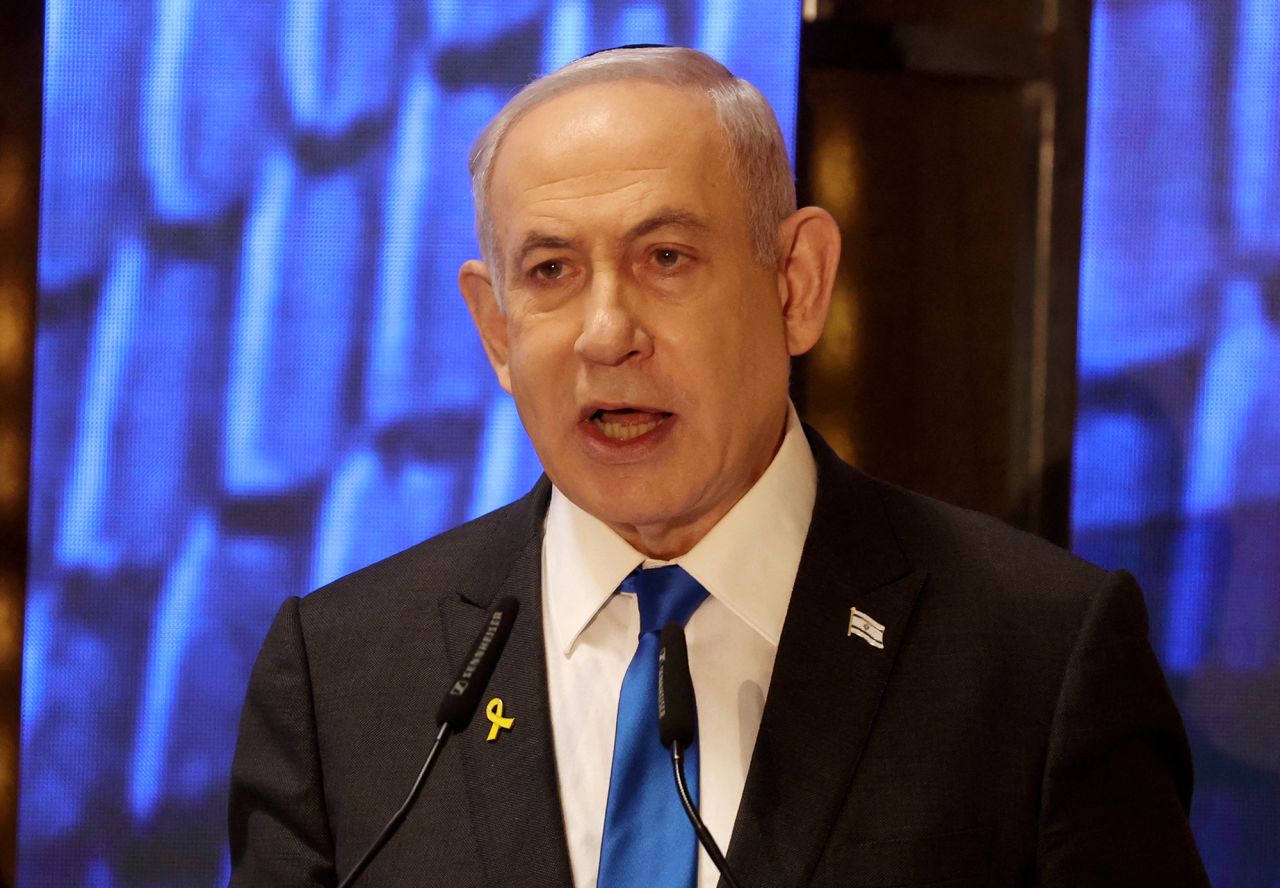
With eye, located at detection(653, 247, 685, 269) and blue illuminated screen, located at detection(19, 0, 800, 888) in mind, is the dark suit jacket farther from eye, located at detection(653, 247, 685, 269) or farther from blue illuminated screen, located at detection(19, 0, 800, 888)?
blue illuminated screen, located at detection(19, 0, 800, 888)

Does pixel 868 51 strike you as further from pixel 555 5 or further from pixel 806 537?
pixel 806 537

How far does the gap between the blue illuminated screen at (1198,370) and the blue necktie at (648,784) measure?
127 centimetres

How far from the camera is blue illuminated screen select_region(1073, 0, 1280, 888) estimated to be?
2.75 m

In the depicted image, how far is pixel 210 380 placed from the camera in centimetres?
277

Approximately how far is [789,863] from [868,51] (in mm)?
1739

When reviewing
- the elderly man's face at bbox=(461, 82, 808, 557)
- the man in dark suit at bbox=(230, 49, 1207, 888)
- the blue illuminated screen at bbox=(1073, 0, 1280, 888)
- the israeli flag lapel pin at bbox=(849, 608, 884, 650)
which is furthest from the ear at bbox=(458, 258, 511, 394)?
the blue illuminated screen at bbox=(1073, 0, 1280, 888)

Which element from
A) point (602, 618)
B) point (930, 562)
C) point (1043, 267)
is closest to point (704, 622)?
point (602, 618)

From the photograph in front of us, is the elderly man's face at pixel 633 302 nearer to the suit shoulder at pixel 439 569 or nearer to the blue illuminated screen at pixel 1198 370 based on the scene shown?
the suit shoulder at pixel 439 569

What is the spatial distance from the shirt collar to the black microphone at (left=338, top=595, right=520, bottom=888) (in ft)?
0.78

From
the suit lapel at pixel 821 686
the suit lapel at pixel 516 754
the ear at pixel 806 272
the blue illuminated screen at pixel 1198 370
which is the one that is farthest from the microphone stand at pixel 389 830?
the blue illuminated screen at pixel 1198 370

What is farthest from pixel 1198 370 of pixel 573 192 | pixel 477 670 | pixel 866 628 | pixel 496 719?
pixel 477 670

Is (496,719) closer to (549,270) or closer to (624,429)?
(624,429)

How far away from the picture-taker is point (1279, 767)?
2.77m

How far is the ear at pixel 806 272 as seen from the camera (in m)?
1.95
